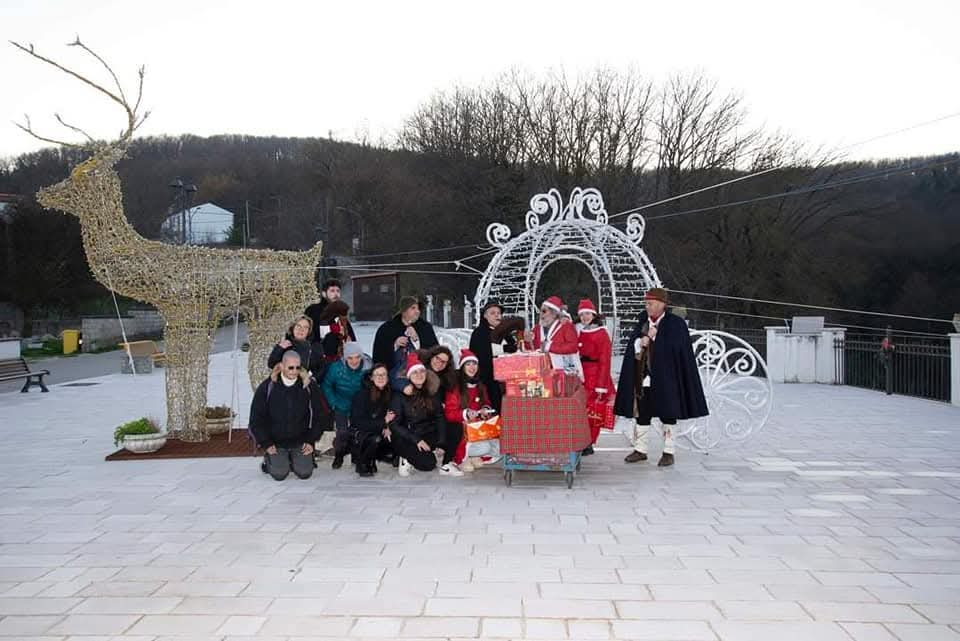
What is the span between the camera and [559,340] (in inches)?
277

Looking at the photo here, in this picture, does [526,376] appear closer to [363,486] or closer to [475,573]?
[363,486]

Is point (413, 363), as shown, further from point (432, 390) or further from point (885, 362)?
point (885, 362)

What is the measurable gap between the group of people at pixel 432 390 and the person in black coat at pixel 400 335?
1 centimetres

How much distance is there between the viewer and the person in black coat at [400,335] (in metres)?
7.39

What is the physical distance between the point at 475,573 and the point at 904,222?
26.9 meters

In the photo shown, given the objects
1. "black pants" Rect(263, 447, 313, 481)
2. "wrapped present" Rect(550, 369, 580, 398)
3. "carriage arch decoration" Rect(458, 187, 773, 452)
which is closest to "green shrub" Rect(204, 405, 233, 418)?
"black pants" Rect(263, 447, 313, 481)

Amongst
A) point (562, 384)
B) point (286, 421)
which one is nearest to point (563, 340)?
point (562, 384)

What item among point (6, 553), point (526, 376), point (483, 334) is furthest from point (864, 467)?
point (6, 553)

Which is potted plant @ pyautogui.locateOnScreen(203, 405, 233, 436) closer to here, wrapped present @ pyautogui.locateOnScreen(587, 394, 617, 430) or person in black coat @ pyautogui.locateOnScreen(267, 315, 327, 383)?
person in black coat @ pyautogui.locateOnScreen(267, 315, 327, 383)

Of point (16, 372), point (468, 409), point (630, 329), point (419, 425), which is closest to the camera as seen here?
point (419, 425)

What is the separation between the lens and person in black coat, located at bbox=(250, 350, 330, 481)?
21.4 feet

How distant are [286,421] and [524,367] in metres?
2.03

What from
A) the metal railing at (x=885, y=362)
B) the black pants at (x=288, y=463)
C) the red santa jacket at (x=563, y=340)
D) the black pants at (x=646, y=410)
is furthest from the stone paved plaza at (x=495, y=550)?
the metal railing at (x=885, y=362)

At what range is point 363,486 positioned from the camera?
6.33 m
